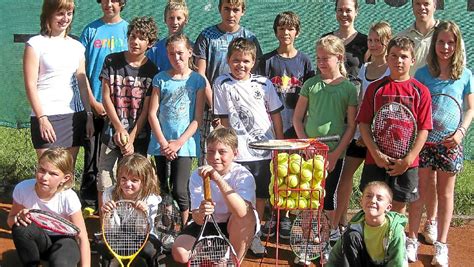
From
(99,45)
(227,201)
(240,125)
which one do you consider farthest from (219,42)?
(227,201)

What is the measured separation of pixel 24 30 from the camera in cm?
756

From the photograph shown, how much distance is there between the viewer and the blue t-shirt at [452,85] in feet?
17.8

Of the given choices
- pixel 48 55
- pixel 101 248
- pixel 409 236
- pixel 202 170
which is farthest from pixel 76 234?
pixel 409 236

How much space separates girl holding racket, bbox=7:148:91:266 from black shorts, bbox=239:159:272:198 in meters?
1.22

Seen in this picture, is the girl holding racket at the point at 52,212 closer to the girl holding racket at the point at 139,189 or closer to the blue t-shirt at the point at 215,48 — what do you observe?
the girl holding racket at the point at 139,189

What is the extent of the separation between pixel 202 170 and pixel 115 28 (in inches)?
76.3

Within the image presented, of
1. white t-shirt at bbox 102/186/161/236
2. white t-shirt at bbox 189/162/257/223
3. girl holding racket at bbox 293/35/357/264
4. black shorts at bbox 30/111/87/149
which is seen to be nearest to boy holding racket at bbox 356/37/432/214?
girl holding racket at bbox 293/35/357/264

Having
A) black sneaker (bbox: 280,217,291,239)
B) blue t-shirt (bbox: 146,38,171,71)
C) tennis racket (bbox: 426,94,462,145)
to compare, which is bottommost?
black sneaker (bbox: 280,217,291,239)

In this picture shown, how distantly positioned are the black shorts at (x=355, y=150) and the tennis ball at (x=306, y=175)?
854 mm

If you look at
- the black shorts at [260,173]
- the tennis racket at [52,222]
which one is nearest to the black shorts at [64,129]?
the tennis racket at [52,222]

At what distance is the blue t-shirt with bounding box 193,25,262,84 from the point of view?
5969 mm

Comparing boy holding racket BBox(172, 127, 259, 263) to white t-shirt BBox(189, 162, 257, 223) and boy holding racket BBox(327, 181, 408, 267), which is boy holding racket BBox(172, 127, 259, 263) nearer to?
white t-shirt BBox(189, 162, 257, 223)

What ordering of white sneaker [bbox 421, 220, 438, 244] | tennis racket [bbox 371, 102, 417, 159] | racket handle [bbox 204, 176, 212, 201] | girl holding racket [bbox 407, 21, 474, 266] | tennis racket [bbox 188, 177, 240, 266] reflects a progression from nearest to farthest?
racket handle [bbox 204, 176, 212, 201], tennis racket [bbox 188, 177, 240, 266], tennis racket [bbox 371, 102, 417, 159], girl holding racket [bbox 407, 21, 474, 266], white sneaker [bbox 421, 220, 438, 244]

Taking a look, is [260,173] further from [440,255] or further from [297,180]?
[440,255]
